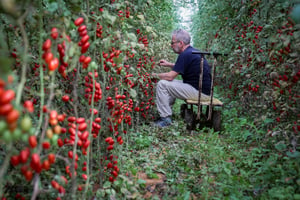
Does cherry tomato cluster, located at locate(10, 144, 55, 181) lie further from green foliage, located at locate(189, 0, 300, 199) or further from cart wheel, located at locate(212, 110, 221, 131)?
cart wheel, located at locate(212, 110, 221, 131)

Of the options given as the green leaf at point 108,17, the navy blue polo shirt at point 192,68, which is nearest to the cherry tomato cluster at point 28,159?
the green leaf at point 108,17

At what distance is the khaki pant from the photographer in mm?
3645

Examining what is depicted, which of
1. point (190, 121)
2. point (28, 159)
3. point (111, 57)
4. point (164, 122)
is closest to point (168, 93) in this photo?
point (164, 122)

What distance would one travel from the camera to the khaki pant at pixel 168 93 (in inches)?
143

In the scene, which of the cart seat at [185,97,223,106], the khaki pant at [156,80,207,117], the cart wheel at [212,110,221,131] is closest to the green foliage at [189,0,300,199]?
Answer: the cart wheel at [212,110,221,131]

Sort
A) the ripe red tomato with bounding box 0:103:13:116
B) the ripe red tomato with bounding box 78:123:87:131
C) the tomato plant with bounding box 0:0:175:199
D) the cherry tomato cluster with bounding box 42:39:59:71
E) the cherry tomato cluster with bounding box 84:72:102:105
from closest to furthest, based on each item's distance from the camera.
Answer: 1. the ripe red tomato with bounding box 0:103:13:116
2. the tomato plant with bounding box 0:0:175:199
3. the cherry tomato cluster with bounding box 42:39:59:71
4. the ripe red tomato with bounding box 78:123:87:131
5. the cherry tomato cluster with bounding box 84:72:102:105

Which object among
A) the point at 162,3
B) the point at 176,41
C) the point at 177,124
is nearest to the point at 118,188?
the point at 177,124

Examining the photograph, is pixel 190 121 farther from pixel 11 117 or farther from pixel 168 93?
pixel 11 117

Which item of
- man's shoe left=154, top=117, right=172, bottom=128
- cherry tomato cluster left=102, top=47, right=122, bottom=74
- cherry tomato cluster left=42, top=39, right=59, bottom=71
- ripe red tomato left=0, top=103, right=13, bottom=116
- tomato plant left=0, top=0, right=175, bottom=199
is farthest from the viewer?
man's shoe left=154, top=117, right=172, bottom=128

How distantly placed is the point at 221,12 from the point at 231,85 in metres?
1.30

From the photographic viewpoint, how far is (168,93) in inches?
147

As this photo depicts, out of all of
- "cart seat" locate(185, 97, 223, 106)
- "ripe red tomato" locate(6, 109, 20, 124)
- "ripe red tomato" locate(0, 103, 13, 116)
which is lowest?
"cart seat" locate(185, 97, 223, 106)

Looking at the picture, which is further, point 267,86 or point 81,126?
point 267,86

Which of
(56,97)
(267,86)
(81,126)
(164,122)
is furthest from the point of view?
(164,122)
